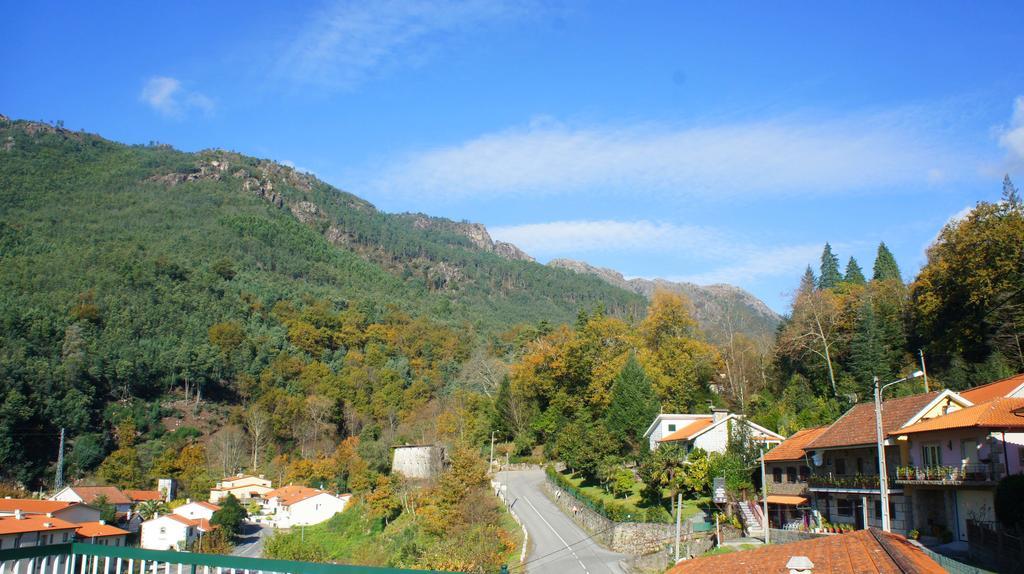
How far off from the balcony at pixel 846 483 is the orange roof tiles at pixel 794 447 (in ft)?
8.75

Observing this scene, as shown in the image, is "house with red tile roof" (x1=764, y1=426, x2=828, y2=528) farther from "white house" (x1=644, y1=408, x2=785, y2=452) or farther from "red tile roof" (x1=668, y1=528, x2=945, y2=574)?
"red tile roof" (x1=668, y1=528, x2=945, y2=574)

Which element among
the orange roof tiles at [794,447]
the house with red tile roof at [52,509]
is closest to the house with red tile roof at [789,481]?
the orange roof tiles at [794,447]

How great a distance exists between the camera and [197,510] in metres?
57.5

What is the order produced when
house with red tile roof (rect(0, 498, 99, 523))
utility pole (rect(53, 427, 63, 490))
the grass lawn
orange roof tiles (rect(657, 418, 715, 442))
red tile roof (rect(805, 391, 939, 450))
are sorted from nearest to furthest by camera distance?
red tile roof (rect(805, 391, 939, 450)) → the grass lawn → house with red tile roof (rect(0, 498, 99, 523)) → orange roof tiles (rect(657, 418, 715, 442)) → utility pole (rect(53, 427, 63, 490))

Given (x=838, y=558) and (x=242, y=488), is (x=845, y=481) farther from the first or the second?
(x=242, y=488)

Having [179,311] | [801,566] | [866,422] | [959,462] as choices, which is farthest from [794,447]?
[179,311]

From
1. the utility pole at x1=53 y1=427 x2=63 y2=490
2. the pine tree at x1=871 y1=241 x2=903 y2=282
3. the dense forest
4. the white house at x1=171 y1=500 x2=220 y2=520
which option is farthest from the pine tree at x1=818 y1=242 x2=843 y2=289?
the utility pole at x1=53 y1=427 x2=63 y2=490

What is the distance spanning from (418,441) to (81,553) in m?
67.0

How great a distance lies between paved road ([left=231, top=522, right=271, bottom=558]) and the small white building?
3942 millimetres

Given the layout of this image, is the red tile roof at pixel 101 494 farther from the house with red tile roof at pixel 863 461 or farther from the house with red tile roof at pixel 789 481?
the house with red tile roof at pixel 863 461

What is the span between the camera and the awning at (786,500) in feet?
106

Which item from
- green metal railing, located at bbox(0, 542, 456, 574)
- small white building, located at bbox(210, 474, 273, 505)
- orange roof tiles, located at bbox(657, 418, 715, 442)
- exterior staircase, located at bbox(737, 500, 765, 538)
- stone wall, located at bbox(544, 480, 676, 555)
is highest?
green metal railing, located at bbox(0, 542, 456, 574)

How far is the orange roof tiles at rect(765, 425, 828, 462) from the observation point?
33812 millimetres

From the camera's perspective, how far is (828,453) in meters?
31.1
